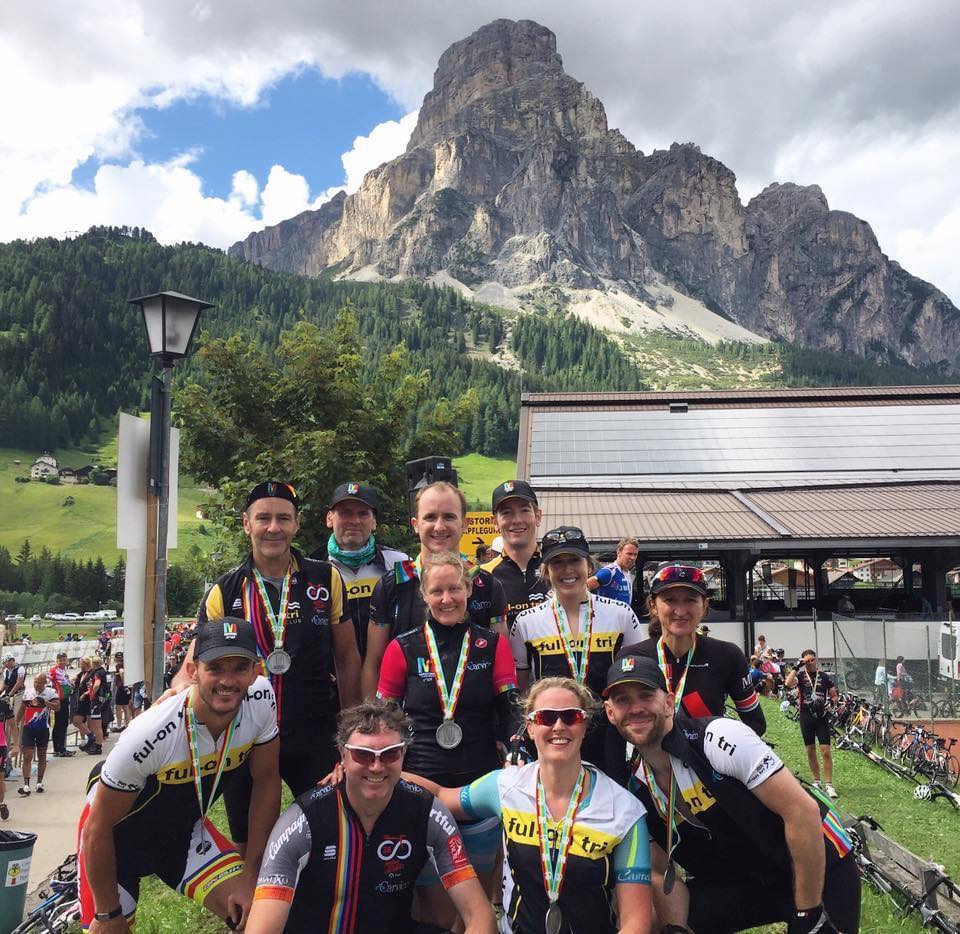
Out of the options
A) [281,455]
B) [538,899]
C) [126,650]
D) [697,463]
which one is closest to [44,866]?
[126,650]

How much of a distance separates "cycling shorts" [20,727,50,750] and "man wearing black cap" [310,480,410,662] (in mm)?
10265

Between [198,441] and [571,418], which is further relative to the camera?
[571,418]

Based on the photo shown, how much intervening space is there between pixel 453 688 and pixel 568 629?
0.75 m

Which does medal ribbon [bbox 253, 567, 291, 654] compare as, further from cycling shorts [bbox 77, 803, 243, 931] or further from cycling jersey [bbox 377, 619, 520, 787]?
cycling shorts [bbox 77, 803, 243, 931]

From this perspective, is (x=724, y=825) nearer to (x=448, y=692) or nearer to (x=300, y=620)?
(x=448, y=692)

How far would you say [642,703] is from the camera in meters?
3.43

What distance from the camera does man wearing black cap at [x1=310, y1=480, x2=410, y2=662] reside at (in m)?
4.94

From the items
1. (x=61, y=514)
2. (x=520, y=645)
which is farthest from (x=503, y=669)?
(x=61, y=514)

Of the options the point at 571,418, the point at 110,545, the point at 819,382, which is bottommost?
the point at 110,545

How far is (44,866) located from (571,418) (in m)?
25.9

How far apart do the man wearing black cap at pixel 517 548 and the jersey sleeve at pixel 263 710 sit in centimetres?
141

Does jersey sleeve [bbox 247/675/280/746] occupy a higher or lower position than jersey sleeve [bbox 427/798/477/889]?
higher

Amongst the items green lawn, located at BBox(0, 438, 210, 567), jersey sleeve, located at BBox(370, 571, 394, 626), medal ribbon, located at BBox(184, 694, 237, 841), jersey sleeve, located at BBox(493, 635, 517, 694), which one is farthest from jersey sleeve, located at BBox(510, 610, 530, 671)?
green lawn, located at BBox(0, 438, 210, 567)

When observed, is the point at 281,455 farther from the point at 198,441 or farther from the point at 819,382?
the point at 819,382
